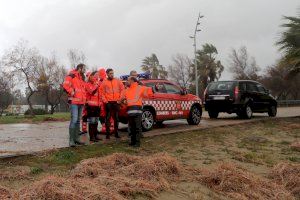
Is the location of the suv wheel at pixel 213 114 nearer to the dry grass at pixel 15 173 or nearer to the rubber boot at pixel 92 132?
the rubber boot at pixel 92 132

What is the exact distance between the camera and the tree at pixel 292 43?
18438mm

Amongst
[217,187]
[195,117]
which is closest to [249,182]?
[217,187]

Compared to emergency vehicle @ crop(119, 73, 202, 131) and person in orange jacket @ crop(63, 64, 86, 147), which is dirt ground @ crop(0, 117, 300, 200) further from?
emergency vehicle @ crop(119, 73, 202, 131)

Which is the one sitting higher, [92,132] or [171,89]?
[171,89]

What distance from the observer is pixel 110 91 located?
10672 millimetres

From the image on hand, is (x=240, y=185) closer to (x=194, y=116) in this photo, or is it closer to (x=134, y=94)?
(x=134, y=94)

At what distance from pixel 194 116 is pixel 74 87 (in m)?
6.35

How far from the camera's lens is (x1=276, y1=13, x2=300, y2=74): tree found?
18438 mm

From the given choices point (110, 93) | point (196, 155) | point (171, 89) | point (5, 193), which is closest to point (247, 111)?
point (171, 89)

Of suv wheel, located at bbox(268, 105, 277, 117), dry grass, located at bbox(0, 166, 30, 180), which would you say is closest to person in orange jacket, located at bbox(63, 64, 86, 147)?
dry grass, located at bbox(0, 166, 30, 180)

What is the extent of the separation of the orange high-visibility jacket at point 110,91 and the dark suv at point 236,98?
767cm

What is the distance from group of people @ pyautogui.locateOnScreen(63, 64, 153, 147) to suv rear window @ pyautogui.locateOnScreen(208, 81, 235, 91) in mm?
7575

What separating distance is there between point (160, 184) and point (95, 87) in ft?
16.4

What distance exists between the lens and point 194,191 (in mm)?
6426
